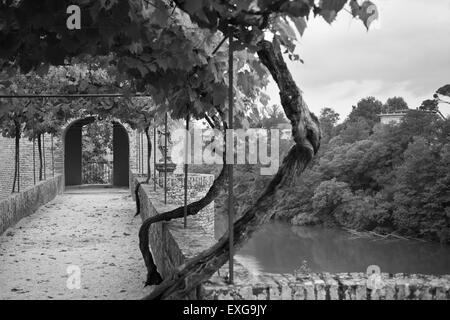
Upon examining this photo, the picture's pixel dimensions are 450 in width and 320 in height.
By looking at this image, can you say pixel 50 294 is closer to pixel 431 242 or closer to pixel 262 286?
pixel 262 286

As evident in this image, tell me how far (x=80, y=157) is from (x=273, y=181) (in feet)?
76.4

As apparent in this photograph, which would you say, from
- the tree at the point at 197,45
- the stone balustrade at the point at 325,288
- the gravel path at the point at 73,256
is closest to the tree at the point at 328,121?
the gravel path at the point at 73,256

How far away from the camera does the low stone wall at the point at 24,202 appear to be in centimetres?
1066

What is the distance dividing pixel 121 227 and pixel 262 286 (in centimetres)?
846

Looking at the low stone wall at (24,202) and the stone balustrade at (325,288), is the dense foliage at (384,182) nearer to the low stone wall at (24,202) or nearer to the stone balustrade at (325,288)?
the low stone wall at (24,202)

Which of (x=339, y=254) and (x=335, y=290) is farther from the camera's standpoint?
(x=339, y=254)

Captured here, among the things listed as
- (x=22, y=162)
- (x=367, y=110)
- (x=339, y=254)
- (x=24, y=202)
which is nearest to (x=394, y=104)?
(x=367, y=110)

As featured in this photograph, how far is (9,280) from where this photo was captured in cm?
695

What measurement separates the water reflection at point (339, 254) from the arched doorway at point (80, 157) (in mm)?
8011

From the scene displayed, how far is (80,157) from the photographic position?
2592 centimetres

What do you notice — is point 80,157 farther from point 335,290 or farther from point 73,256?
point 335,290

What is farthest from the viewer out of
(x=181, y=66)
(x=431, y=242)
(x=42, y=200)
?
(x=431, y=242)

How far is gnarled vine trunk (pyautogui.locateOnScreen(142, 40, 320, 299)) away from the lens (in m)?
3.40

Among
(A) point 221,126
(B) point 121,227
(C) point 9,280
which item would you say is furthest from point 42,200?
(A) point 221,126
